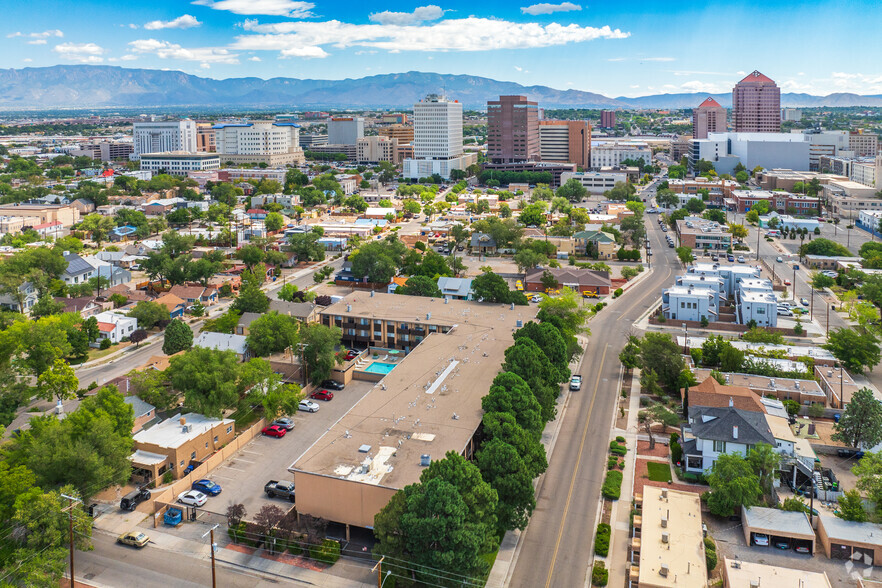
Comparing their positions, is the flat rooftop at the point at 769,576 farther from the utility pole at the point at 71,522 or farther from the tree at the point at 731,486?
the utility pole at the point at 71,522

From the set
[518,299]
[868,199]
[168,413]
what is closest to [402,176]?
[868,199]

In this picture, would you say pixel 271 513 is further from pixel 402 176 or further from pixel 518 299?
pixel 402 176

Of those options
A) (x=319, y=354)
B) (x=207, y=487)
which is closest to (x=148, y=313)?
(x=319, y=354)

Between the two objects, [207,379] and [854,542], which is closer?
[854,542]

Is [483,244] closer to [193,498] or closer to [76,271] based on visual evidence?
[76,271]

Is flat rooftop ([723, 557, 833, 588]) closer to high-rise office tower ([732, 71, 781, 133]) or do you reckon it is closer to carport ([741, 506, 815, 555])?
carport ([741, 506, 815, 555])

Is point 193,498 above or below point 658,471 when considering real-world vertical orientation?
above

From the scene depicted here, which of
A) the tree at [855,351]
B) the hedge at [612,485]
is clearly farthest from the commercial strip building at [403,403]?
the tree at [855,351]
